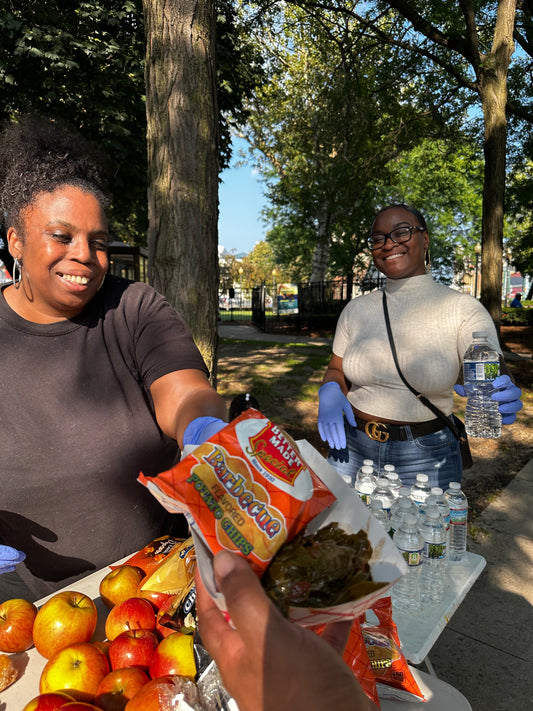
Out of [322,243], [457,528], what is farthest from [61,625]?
[322,243]

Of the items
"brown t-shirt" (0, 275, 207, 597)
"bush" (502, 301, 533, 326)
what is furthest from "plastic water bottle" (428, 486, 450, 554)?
"bush" (502, 301, 533, 326)

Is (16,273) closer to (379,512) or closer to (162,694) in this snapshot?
(162,694)

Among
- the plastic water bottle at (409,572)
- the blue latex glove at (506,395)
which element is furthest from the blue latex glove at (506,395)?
the plastic water bottle at (409,572)

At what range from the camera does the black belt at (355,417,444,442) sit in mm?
2668

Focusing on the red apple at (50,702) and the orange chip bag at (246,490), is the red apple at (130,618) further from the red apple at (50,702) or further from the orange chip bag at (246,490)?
the orange chip bag at (246,490)

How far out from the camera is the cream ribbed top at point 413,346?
260cm

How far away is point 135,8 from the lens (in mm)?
8672

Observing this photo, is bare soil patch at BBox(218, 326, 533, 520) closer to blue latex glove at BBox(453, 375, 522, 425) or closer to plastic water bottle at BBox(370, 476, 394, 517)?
blue latex glove at BBox(453, 375, 522, 425)

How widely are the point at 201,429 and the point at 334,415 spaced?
134 cm

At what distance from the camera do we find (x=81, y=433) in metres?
1.79

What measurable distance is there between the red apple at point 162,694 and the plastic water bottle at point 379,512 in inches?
41.7

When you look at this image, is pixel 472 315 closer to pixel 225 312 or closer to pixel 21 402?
pixel 21 402

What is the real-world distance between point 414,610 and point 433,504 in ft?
1.37

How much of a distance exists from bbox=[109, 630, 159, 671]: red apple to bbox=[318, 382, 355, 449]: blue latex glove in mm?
1548
